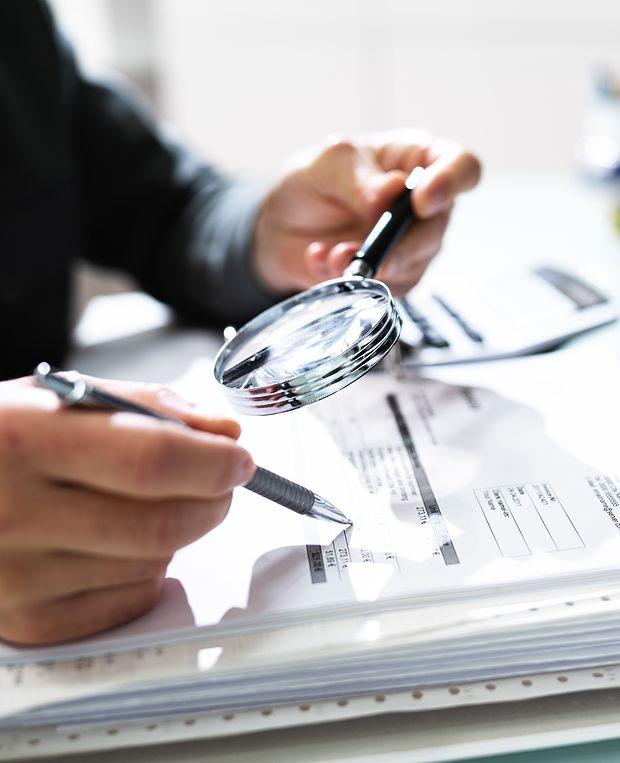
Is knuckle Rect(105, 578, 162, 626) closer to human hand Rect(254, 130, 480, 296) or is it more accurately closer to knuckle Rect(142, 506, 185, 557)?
knuckle Rect(142, 506, 185, 557)

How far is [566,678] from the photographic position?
40cm

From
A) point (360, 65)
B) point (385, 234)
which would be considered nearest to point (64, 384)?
point (385, 234)

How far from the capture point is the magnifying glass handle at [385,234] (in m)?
0.58

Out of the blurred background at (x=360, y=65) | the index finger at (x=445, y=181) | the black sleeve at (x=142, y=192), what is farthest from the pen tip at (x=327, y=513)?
the blurred background at (x=360, y=65)

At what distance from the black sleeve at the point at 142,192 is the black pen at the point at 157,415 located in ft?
1.65

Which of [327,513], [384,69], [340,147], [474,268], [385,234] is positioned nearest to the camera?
[327,513]

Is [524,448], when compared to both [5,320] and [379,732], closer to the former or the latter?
[379,732]

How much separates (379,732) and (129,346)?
565 millimetres

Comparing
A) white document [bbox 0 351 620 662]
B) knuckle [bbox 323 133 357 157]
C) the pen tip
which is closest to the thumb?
knuckle [bbox 323 133 357 157]

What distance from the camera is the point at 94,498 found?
0.37 metres

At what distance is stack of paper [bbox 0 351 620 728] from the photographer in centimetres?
39

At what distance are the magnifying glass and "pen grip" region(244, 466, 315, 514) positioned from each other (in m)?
0.06

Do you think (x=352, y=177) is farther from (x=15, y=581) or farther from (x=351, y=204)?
(x=15, y=581)

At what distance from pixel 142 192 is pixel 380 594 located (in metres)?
0.73
